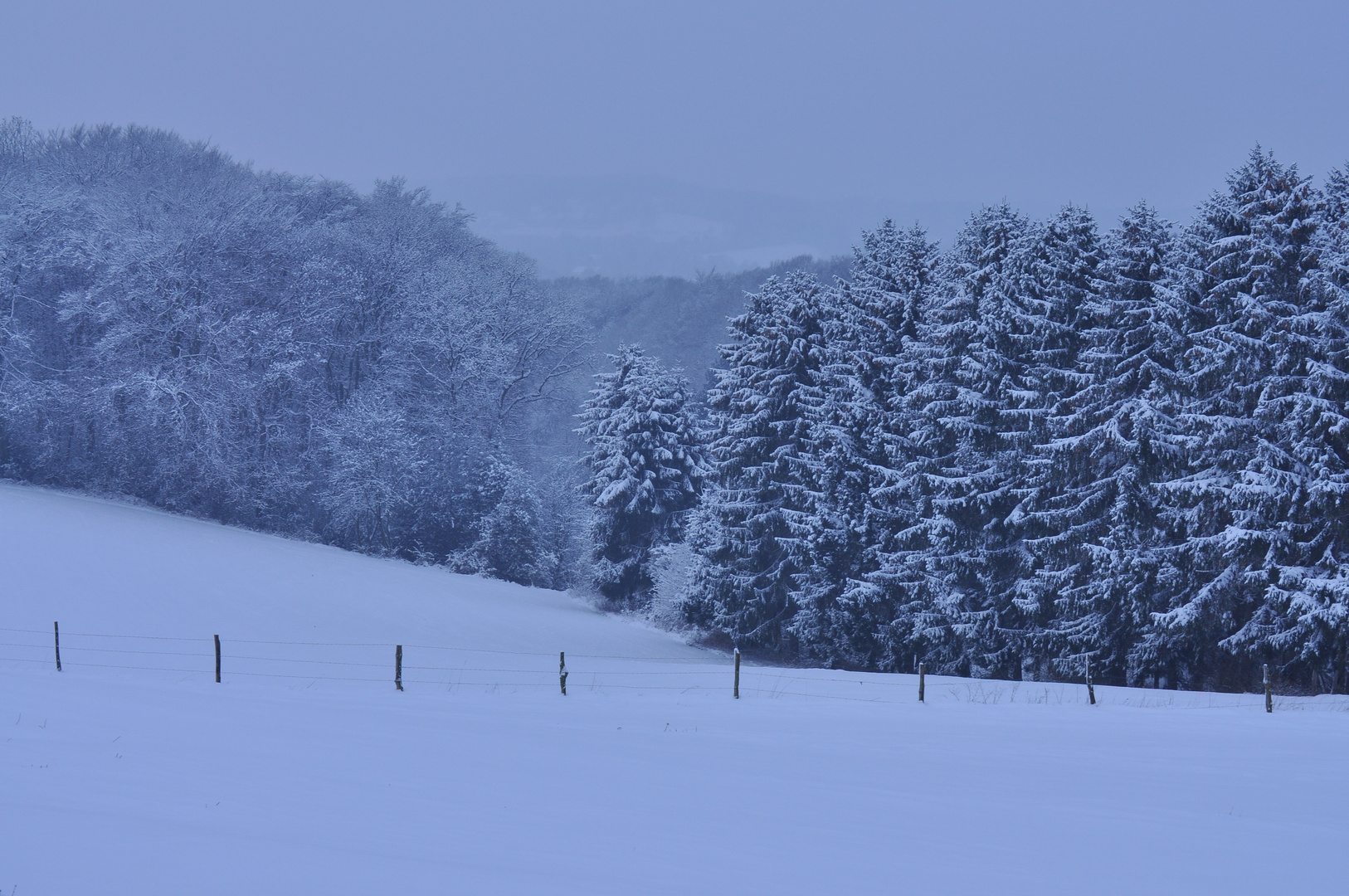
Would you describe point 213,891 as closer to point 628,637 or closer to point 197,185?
point 628,637

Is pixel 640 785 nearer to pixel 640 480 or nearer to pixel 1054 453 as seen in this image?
pixel 1054 453

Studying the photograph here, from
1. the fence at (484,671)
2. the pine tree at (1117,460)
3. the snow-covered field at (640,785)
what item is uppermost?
the pine tree at (1117,460)

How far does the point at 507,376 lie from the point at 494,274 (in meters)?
11.5

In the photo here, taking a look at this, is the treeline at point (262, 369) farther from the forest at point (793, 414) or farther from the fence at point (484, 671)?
the fence at point (484, 671)

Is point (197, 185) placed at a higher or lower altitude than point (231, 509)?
higher

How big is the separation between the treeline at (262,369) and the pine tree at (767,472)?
14532mm

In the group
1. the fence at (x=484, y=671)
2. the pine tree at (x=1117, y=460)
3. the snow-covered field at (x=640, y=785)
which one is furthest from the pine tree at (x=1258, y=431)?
the snow-covered field at (x=640, y=785)

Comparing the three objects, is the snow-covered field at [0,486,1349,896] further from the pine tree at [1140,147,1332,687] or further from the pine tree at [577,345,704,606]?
the pine tree at [577,345,704,606]

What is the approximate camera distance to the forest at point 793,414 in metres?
24.1

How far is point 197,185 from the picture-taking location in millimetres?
57938

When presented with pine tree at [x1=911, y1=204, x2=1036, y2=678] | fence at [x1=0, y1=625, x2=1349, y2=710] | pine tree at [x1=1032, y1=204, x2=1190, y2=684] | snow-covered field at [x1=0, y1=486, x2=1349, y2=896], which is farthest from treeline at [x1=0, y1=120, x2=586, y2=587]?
pine tree at [x1=1032, y1=204, x2=1190, y2=684]

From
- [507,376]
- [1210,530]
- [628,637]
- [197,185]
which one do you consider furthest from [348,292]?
[1210,530]

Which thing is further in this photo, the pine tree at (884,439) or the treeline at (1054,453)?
the pine tree at (884,439)

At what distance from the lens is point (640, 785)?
11289mm
